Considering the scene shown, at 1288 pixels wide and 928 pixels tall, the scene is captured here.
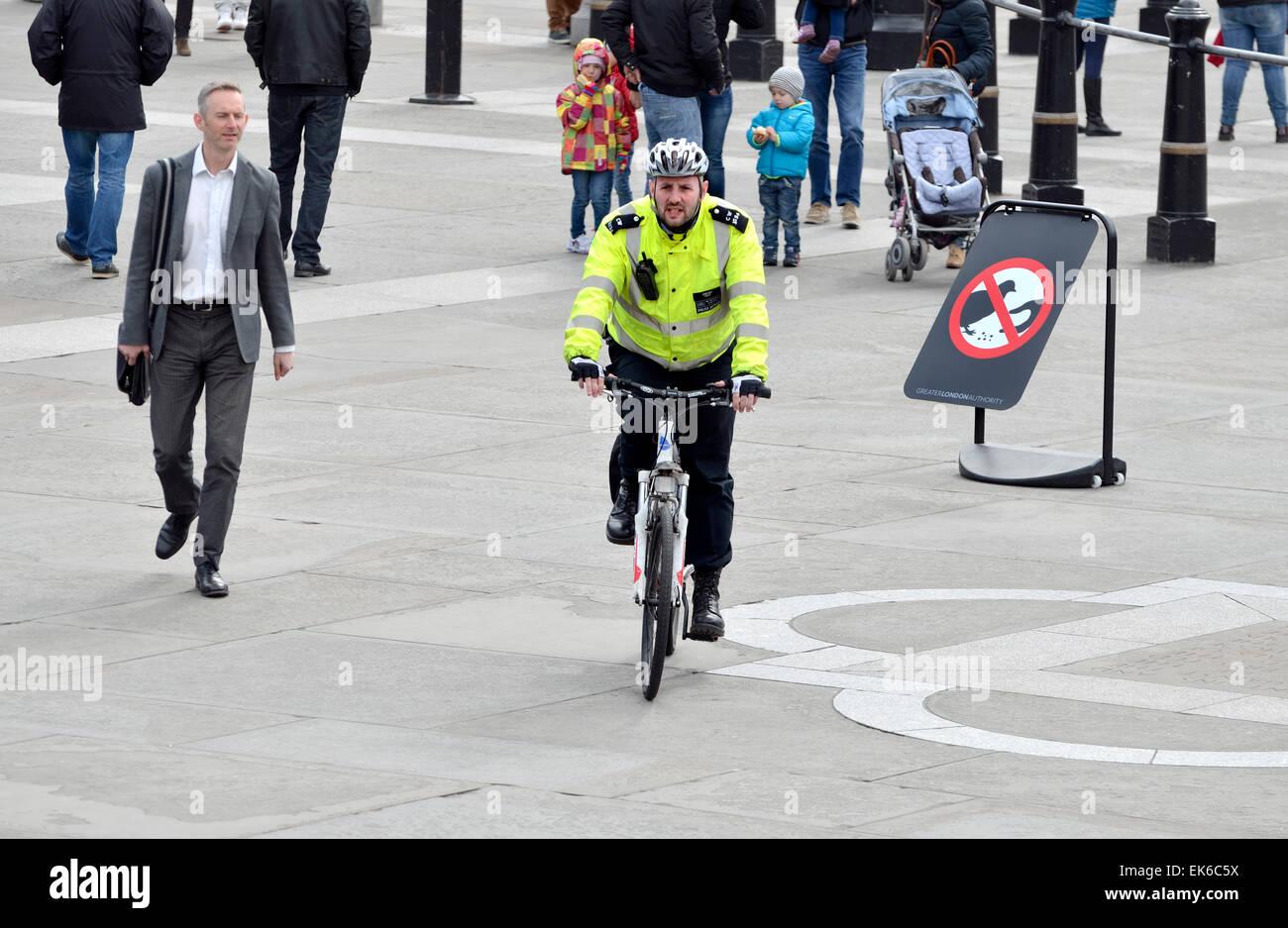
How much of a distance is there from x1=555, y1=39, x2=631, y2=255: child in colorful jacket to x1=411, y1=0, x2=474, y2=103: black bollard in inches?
266

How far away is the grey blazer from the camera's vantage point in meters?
8.99

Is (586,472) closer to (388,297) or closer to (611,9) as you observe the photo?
(388,297)

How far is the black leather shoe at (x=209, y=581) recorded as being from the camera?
885 centimetres

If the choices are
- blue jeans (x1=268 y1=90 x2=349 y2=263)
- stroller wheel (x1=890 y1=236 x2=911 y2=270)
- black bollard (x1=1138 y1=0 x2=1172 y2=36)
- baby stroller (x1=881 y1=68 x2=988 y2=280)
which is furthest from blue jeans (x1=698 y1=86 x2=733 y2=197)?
black bollard (x1=1138 y1=0 x2=1172 y2=36)

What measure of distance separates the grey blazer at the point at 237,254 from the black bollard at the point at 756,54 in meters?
16.8

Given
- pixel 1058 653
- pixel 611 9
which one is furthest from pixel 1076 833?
pixel 611 9

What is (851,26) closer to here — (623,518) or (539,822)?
(623,518)

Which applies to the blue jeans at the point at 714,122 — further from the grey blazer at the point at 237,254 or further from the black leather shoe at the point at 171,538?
the black leather shoe at the point at 171,538

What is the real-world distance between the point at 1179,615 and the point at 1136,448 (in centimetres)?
294

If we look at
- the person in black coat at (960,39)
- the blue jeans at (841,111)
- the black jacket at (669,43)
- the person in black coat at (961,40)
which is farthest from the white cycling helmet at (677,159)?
the blue jeans at (841,111)

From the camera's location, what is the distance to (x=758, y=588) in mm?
9078

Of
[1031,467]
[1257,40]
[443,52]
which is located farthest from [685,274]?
[1257,40]

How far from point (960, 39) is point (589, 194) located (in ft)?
10.4

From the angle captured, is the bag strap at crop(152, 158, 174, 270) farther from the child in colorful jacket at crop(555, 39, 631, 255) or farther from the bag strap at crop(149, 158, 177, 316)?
the child in colorful jacket at crop(555, 39, 631, 255)
